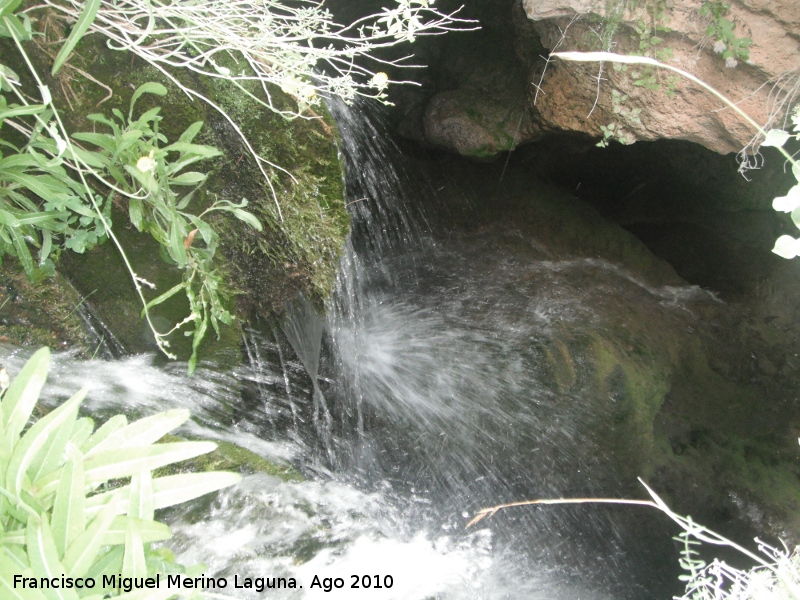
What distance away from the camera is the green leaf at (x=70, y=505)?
3.58ft

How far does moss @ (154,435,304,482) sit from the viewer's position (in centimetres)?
231

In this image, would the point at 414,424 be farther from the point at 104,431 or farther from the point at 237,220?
the point at 104,431

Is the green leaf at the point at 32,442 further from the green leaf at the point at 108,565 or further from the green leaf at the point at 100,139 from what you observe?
Result: the green leaf at the point at 100,139

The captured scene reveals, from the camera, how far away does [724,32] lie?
9.59 feet

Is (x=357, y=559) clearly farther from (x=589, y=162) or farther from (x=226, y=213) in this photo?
(x=589, y=162)

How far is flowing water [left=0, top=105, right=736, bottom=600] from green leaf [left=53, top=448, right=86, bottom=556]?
1208mm

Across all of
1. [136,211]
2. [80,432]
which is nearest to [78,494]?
[80,432]

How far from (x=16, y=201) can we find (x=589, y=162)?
523 cm

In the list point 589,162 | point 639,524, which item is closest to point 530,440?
point 639,524

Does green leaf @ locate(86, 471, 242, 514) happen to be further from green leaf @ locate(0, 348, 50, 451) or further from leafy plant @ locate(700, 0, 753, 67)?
leafy plant @ locate(700, 0, 753, 67)

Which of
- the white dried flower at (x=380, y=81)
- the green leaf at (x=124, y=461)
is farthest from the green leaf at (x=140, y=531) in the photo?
the white dried flower at (x=380, y=81)

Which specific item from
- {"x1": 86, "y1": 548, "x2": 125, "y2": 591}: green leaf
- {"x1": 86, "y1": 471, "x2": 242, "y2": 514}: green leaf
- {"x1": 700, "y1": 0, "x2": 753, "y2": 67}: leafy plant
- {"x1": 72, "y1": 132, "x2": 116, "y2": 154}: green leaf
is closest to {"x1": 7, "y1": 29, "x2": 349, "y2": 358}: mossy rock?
{"x1": 72, "y1": 132, "x2": 116, "y2": 154}: green leaf

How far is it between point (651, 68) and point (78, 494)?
12.0ft

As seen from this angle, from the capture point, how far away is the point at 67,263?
2.38 metres
